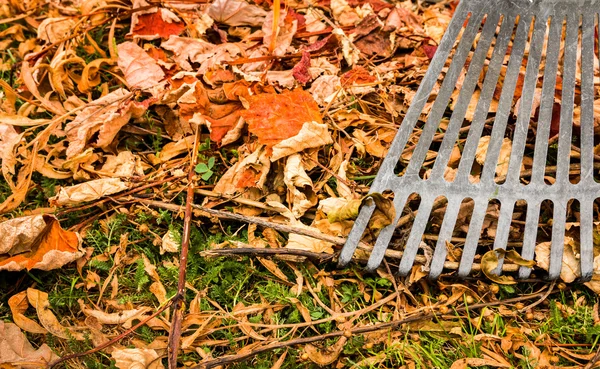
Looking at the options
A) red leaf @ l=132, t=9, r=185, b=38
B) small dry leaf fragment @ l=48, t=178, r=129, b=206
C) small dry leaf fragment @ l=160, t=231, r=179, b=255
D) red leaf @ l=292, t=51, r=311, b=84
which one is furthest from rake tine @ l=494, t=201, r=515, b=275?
red leaf @ l=132, t=9, r=185, b=38

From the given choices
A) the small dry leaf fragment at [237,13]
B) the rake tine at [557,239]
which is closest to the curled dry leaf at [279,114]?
the small dry leaf fragment at [237,13]

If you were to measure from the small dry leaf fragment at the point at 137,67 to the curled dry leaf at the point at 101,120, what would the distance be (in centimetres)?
8

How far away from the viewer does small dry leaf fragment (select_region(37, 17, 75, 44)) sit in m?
1.98

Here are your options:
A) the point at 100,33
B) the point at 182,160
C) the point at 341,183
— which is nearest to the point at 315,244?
the point at 341,183

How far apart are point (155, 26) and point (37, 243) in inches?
33.7

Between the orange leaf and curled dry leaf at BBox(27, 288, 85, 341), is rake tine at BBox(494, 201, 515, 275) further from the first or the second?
curled dry leaf at BBox(27, 288, 85, 341)

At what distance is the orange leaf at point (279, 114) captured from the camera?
154 centimetres

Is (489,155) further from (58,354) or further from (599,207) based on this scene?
(58,354)

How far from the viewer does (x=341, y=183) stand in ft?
5.10

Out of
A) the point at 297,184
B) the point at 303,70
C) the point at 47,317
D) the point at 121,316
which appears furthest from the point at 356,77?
the point at 47,317

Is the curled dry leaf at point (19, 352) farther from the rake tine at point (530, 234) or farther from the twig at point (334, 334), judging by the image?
the rake tine at point (530, 234)

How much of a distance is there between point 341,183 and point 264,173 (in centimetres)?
21

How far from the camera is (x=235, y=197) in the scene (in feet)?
5.08

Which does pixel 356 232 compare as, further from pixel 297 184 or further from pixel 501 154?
pixel 501 154
